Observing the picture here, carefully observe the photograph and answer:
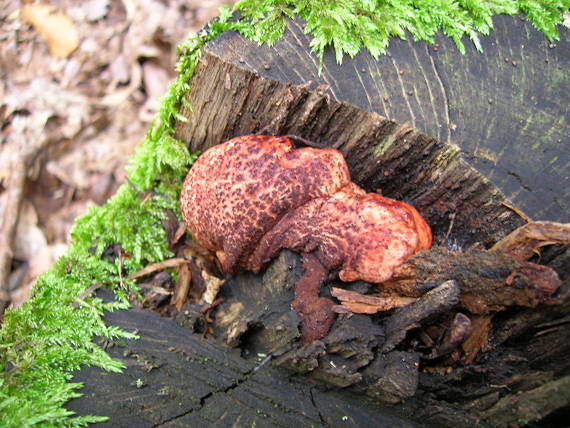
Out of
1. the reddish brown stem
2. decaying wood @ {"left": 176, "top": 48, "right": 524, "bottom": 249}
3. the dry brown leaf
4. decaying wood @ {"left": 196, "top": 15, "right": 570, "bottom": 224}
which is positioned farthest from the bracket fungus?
the dry brown leaf

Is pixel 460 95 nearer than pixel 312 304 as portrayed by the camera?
No

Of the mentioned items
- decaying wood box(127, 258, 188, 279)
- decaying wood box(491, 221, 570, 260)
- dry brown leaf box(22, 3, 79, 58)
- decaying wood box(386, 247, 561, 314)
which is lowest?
decaying wood box(127, 258, 188, 279)

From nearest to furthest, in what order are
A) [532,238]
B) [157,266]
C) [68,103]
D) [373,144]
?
[532,238]
[373,144]
[157,266]
[68,103]

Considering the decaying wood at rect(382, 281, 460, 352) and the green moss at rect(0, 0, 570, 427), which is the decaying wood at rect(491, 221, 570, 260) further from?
the green moss at rect(0, 0, 570, 427)

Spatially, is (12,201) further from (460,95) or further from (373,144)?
(460,95)

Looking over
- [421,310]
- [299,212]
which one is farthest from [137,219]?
[421,310]

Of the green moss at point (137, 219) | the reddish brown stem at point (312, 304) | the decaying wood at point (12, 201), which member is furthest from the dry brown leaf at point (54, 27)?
the reddish brown stem at point (312, 304)
